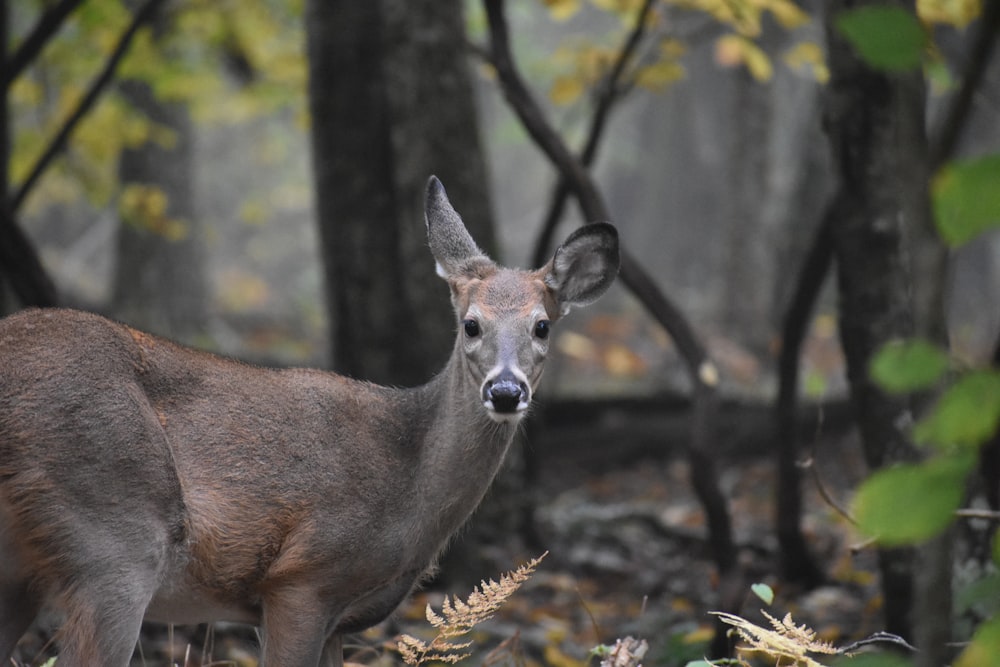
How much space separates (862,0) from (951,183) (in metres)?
4.04

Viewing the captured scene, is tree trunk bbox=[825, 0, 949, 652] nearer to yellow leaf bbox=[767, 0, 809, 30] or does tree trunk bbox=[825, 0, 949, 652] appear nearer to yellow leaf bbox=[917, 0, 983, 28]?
yellow leaf bbox=[917, 0, 983, 28]

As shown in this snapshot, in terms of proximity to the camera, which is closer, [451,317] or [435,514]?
[435,514]

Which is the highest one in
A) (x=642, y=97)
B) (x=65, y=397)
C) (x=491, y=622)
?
(x=65, y=397)

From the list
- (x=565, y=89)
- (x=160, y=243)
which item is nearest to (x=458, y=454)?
(x=565, y=89)

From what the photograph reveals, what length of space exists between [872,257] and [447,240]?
7.14 ft

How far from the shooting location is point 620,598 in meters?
8.07

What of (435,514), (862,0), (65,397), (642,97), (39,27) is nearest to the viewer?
(65,397)

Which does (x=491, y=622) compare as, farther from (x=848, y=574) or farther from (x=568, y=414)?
(x=568, y=414)

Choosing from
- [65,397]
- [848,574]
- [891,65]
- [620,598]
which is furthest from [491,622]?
[891,65]

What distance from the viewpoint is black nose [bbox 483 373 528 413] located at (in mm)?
4430

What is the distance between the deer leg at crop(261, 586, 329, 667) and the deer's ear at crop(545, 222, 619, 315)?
69.0 inches

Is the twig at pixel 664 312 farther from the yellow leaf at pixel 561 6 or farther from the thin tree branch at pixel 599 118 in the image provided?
the yellow leaf at pixel 561 6

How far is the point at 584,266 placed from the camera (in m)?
5.20

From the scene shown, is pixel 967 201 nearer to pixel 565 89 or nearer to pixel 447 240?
pixel 447 240
